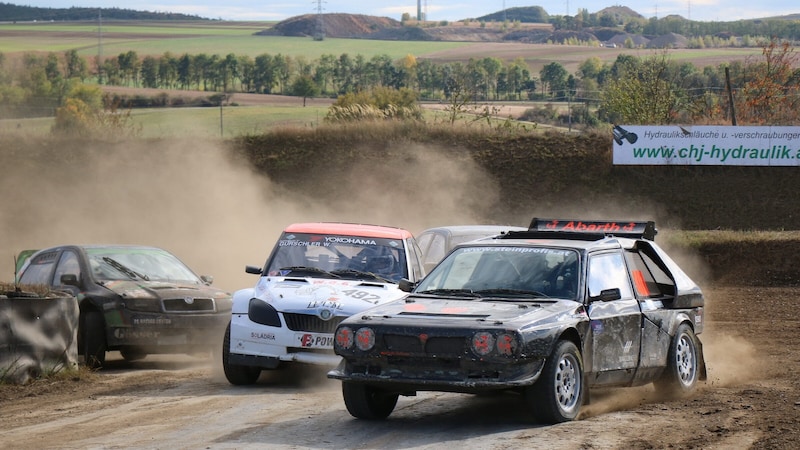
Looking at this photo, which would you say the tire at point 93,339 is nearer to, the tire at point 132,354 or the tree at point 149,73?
the tire at point 132,354

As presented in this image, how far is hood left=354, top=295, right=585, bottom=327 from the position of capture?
29.8 ft

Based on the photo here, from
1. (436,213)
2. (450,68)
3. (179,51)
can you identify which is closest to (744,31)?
(450,68)

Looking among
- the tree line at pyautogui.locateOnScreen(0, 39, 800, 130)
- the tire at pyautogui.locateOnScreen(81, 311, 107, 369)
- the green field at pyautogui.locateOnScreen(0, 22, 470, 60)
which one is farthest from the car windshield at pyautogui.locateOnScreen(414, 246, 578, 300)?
the green field at pyautogui.locateOnScreen(0, 22, 470, 60)

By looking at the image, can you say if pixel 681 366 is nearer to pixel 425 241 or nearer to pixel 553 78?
pixel 425 241

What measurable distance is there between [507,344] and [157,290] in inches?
276

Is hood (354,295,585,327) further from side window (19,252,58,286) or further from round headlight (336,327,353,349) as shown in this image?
side window (19,252,58,286)

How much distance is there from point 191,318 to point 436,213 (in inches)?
849

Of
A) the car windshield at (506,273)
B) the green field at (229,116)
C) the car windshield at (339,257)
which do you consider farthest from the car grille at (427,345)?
the green field at (229,116)

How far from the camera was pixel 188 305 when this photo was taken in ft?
47.9

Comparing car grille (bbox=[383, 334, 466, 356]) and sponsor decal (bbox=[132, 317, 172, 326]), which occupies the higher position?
car grille (bbox=[383, 334, 466, 356])

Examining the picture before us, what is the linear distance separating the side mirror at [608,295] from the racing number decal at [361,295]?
2.99 m

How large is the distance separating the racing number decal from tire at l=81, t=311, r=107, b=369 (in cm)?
366

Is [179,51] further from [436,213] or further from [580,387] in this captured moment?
[580,387]

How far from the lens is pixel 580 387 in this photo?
9398 mm
